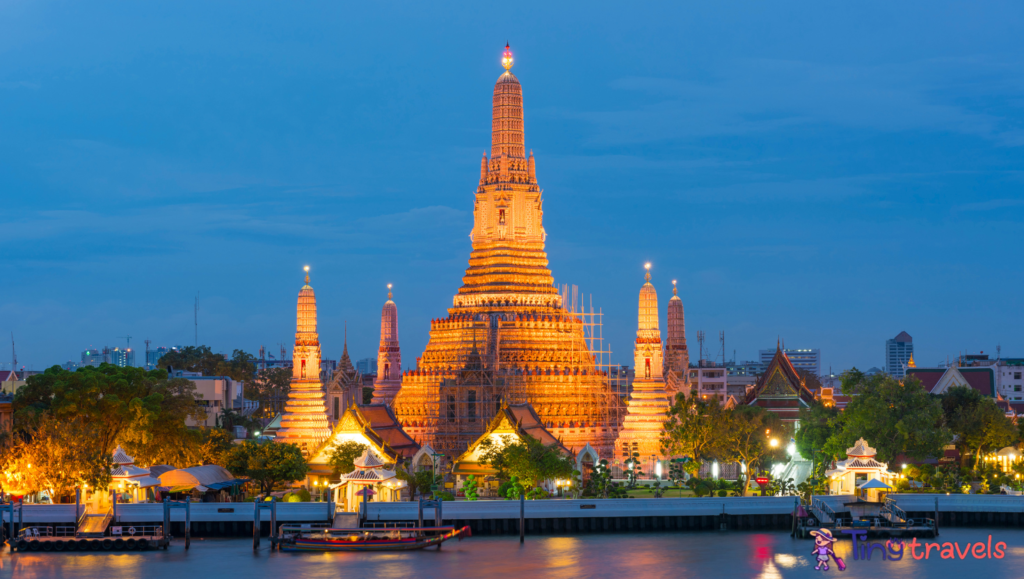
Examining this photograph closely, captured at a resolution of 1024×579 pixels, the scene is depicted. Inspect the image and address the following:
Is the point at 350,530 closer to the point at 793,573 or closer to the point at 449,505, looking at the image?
the point at 449,505

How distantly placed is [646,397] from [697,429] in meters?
11.9

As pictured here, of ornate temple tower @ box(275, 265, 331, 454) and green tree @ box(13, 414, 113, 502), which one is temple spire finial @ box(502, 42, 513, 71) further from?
green tree @ box(13, 414, 113, 502)

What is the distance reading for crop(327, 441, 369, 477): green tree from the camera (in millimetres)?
73625

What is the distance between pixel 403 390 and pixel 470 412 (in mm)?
6893

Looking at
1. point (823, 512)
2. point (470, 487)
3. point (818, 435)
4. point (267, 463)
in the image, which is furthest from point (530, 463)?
point (818, 435)

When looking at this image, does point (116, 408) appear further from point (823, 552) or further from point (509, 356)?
point (823, 552)

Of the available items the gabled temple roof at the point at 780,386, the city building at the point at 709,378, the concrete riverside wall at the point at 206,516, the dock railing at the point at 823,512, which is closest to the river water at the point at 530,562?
the dock railing at the point at 823,512

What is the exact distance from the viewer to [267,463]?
70625mm

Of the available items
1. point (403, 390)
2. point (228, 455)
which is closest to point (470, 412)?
point (403, 390)

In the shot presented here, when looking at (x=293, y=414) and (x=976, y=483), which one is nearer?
(x=976, y=483)

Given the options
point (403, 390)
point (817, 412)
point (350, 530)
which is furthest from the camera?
point (403, 390)

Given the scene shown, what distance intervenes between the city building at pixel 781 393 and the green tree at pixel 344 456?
2715 cm

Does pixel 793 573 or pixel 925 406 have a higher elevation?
pixel 925 406

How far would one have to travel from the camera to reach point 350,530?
6003 cm
